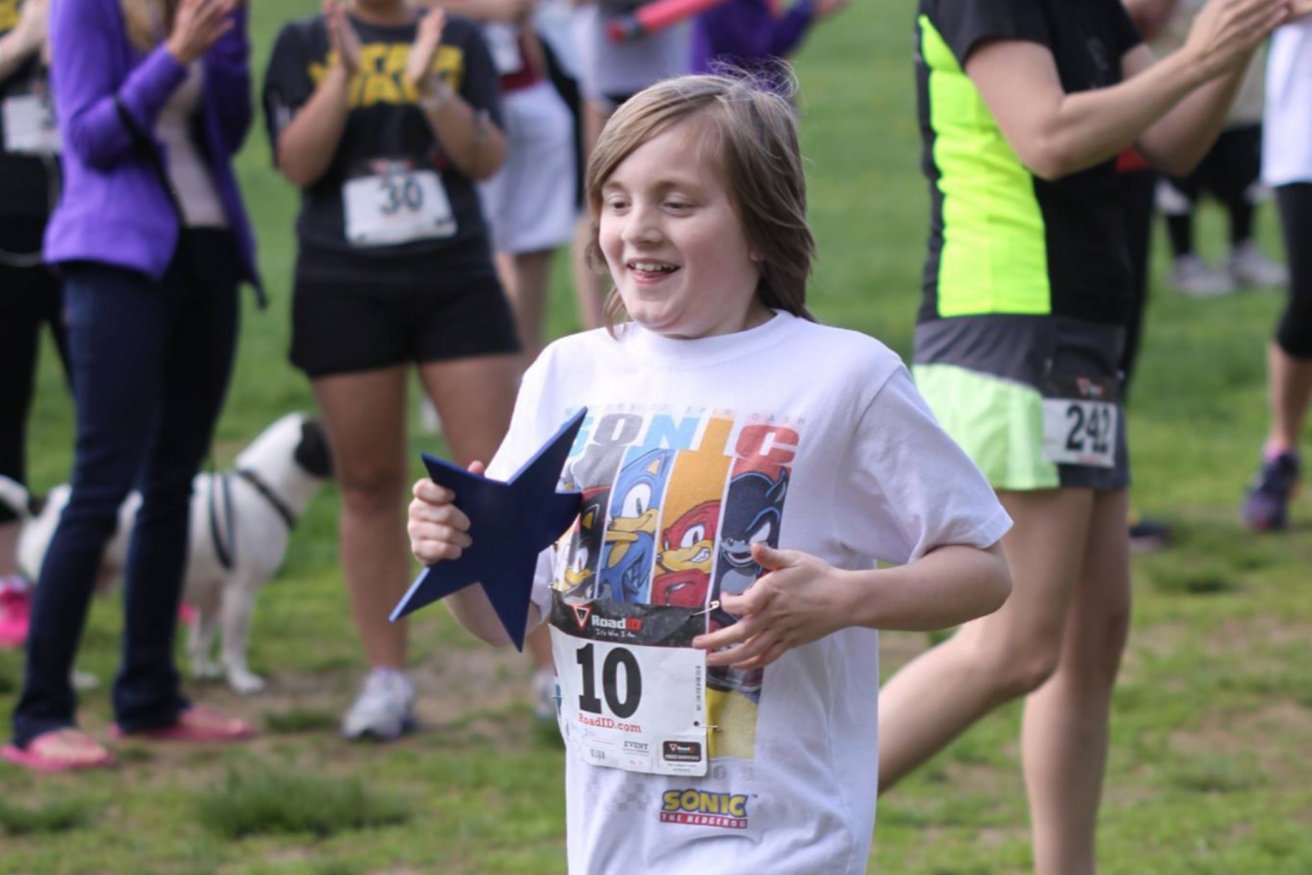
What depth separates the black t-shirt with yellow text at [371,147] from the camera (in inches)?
180

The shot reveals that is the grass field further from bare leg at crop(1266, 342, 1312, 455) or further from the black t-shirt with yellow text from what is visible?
the black t-shirt with yellow text

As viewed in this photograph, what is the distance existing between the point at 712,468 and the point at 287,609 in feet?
13.2

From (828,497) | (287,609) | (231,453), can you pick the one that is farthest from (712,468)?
(231,453)

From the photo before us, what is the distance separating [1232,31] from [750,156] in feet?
3.38

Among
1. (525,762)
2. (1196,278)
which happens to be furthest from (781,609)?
(1196,278)

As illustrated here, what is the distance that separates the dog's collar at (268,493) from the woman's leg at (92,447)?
0.82 meters

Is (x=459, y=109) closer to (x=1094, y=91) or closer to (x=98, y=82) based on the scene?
(x=98, y=82)

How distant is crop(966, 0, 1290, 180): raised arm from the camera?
2879 mm

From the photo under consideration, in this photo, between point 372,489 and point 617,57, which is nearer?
point 372,489

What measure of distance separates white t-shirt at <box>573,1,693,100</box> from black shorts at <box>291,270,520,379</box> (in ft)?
9.67

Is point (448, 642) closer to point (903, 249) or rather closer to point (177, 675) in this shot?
Result: point (177, 675)

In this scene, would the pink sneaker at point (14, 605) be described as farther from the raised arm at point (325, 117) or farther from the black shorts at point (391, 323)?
the raised arm at point (325, 117)

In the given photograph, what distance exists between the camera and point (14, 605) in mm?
5688

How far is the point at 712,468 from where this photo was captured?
2225 millimetres
